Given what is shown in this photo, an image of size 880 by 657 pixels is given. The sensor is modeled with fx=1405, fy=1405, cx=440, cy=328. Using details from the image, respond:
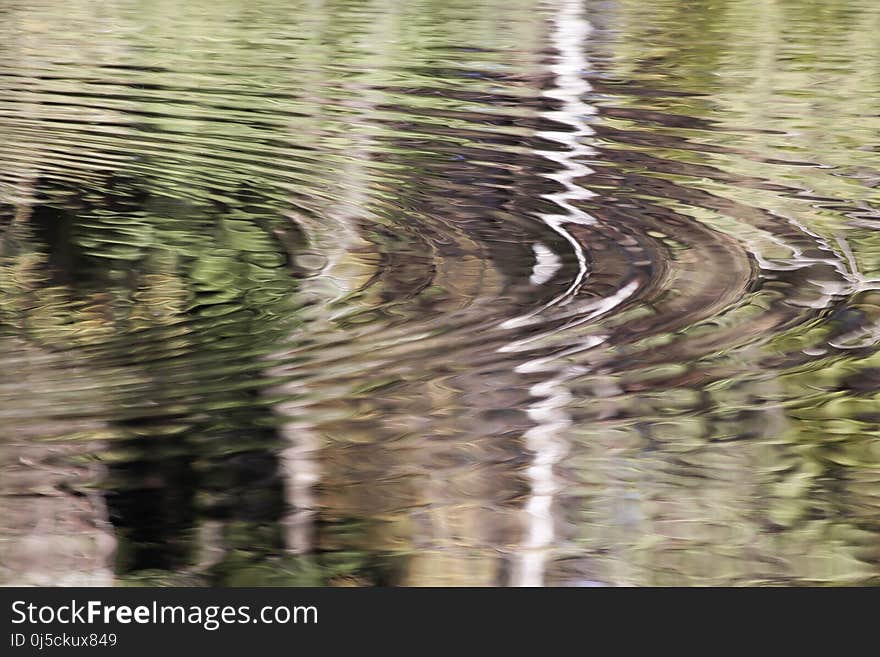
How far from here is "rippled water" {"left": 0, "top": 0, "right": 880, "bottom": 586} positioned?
48.7 inches

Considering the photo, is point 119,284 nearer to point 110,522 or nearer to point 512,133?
point 110,522

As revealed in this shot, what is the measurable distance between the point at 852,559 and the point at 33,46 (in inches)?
193

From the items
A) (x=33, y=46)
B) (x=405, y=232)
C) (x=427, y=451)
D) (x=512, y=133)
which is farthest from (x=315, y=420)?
(x=33, y=46)

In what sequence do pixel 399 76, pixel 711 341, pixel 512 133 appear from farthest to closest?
pixel 399 76
pixel 512 133
pixel 711 341

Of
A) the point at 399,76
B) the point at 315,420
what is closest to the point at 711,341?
the point at 315,420

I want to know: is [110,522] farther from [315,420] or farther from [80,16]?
[80,16]

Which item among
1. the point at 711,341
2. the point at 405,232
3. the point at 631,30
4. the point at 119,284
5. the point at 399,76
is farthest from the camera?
the point at 631,30

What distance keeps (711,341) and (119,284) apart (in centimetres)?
82

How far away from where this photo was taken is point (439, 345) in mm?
1702

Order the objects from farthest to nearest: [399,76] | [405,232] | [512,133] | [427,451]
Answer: [399,76]
[512,133]
[405,232]
[427,451]

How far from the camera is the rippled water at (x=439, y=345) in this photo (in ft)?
4.06

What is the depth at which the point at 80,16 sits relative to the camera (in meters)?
7.19
